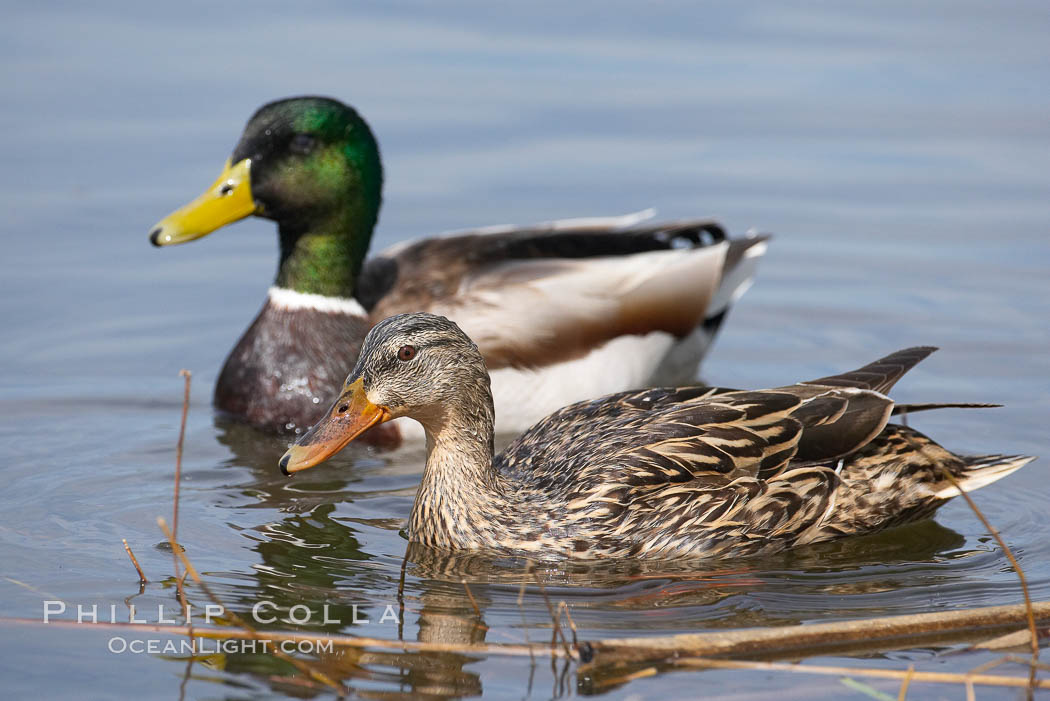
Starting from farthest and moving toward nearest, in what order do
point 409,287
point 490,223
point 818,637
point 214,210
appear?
1. point 490,223
2. point 409,287
3. point 214,210
4. point 818,637

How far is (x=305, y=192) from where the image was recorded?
9.50 m

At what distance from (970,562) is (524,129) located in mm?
6482

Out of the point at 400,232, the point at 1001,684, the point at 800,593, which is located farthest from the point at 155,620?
the point at 400,232

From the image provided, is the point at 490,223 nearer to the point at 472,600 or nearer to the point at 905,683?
the point at 472,600

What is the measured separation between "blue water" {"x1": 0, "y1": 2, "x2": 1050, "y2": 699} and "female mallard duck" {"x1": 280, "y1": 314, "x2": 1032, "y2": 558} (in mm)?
173

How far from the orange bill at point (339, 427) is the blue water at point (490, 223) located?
20.4 inches

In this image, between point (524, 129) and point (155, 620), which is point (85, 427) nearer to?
point (155, 620)

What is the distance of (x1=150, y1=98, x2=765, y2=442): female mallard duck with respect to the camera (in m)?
9.38

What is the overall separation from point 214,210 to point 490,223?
2.71 metres

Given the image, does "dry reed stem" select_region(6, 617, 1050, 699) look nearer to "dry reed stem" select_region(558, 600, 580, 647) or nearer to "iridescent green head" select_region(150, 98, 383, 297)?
"dry reed stem" select_region(558, 600, 580, 647)

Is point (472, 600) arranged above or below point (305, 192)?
below

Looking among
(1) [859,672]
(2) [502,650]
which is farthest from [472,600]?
(1) [859,672]

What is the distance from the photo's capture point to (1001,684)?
18.0ft

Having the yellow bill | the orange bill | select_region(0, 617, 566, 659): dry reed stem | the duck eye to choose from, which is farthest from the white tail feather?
the yellow bill
